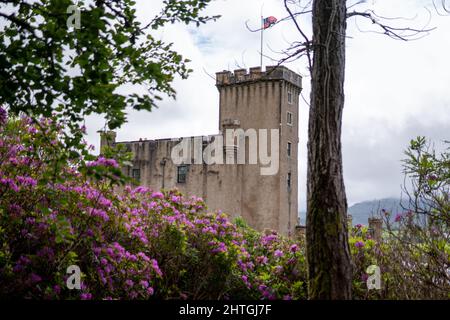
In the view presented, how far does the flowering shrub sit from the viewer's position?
568cm

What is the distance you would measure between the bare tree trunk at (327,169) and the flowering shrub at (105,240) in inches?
81.0

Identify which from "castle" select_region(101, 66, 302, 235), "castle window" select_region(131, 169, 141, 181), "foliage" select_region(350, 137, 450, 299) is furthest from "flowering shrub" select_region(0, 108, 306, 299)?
"castle window" select_region(131, 169, 141, 181)

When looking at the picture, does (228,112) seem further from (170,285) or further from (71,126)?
(71,126)

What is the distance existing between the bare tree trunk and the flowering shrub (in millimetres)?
2056

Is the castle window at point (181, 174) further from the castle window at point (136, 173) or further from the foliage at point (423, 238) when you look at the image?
the foliage at point (423, 238)

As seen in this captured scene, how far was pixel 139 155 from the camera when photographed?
33.1m

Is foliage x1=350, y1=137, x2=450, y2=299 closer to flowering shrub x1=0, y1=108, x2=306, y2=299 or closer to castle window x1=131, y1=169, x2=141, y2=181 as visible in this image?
flowering shrub x1=0, y1=108, x2=306, y2=299

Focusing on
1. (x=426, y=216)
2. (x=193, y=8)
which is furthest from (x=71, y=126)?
(x=426, y=216)

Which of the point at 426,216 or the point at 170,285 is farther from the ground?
the point at 426,216

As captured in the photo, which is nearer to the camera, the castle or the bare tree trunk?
the bare tree trunk

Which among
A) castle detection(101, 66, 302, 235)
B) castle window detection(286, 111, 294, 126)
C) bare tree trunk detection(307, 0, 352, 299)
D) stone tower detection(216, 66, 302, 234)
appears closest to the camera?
bare tree trunk detection(307, 0, 352, 299)

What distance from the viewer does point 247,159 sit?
2969 cm

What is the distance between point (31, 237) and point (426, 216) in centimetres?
482

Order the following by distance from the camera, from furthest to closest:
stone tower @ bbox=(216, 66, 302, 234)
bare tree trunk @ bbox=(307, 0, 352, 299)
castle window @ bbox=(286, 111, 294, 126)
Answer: castle window @ bbox=(286, 111, 294, 126)
stone tower @ bbox=(216, 66, 302, 234)
bare tree trunk @ bbox=(307, 0, 352, 299)
